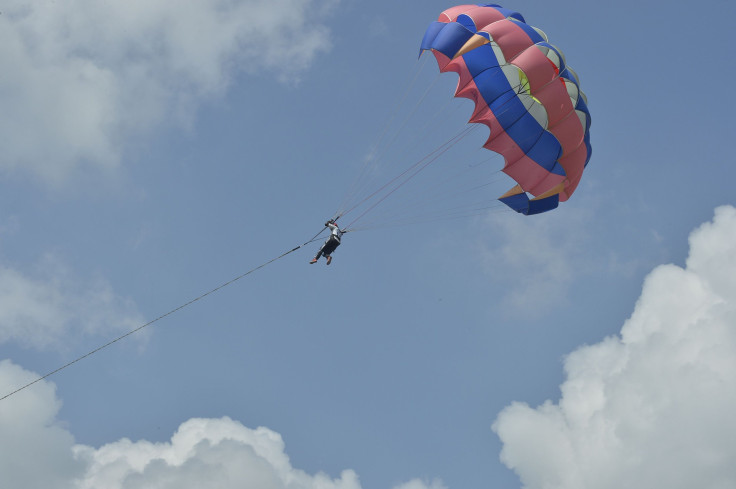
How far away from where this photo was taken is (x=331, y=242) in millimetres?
30891

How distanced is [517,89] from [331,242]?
8450 mm

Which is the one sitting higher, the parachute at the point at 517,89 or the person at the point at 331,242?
the parachute at the point at 517,89

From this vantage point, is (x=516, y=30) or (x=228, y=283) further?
(x=516, y=30)

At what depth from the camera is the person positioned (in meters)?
30.8

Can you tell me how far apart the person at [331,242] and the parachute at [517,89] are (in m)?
6.17

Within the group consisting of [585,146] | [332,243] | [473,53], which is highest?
[473,53]

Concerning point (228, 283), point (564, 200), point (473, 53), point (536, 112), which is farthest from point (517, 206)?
point (228, 283)

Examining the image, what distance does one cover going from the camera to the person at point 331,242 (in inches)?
1212

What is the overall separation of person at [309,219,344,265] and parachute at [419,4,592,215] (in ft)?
20.2

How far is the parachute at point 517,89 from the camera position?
29.9 metres

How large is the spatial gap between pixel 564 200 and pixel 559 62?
561cm

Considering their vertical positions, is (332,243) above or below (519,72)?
below

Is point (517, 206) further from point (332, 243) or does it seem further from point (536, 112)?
point (332, 243)

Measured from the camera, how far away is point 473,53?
2998 centimetres
